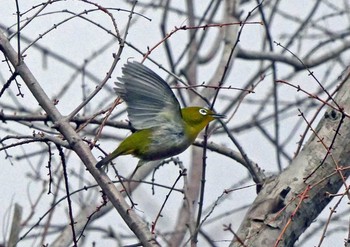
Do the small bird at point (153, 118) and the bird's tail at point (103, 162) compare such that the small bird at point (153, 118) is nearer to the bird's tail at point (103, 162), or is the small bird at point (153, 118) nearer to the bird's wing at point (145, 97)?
the bird's wing at point (145, 97)

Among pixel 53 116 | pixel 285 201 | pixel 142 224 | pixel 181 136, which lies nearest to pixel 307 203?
pixel 285 201

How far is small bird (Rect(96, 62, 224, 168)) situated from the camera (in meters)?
3.62

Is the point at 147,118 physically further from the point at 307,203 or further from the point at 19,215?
the point at 19,215


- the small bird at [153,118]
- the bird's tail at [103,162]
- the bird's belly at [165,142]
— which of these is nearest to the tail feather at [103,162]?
the bird's tail at [103,162]

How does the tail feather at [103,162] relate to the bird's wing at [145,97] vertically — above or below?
below

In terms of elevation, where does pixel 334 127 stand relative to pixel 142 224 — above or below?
above

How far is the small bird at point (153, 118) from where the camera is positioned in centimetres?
362

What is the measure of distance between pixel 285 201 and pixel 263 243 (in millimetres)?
206

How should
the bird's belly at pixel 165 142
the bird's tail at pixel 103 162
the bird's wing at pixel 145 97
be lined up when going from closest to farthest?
the bird's tail at pixel 103 162 → the bird's wing at pixel 145 97 → the bird's belly at pixel 165 142

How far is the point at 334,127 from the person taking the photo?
3875 millimetres

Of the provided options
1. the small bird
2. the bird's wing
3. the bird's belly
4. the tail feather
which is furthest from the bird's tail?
the bird's belly

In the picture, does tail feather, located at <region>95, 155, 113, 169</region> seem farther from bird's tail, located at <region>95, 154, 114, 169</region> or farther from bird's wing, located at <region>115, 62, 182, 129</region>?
bird's wing, located at <region>115, 62, 182, 129</region>

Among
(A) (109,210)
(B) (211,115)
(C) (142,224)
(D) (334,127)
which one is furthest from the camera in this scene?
(A) (109,210)

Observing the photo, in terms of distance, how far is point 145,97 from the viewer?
3.71 meters
